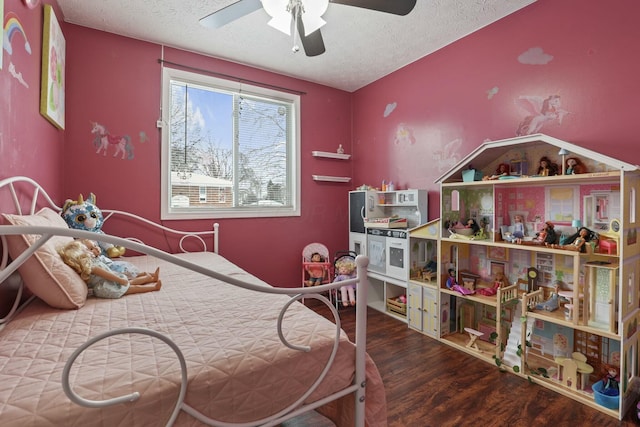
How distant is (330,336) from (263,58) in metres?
2.81

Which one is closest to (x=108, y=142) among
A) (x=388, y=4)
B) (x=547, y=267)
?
(x=388, y=4)

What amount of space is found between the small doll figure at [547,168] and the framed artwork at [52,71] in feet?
10.1

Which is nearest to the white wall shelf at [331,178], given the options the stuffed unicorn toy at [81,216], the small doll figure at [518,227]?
the small doll figure at [518,227]

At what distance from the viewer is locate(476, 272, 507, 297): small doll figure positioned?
2.28 metres

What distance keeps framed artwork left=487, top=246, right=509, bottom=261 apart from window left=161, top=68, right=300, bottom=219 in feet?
6.31

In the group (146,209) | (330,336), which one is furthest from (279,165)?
(330,336)

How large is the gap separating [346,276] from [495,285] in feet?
4.38

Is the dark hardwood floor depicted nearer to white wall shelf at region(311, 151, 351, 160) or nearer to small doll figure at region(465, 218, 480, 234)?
small doll figure at region(465, 218, 480, 234)

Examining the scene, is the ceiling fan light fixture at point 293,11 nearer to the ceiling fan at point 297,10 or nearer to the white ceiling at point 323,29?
the ceiling fan at point 297,10

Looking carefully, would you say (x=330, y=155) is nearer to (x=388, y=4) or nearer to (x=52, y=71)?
(x=388, y=4)

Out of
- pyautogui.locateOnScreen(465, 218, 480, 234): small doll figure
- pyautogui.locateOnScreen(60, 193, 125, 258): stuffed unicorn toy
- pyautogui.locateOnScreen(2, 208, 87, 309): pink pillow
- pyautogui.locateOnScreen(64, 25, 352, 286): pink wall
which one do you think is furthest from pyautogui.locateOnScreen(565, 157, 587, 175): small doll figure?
pyautogui.locateOnScreen(60, 193, 125, 258): stuffed unicorn toy

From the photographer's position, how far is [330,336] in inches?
42.8

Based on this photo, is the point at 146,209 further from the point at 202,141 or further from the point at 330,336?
the point at 330,336

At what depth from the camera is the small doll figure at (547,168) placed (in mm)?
1997
